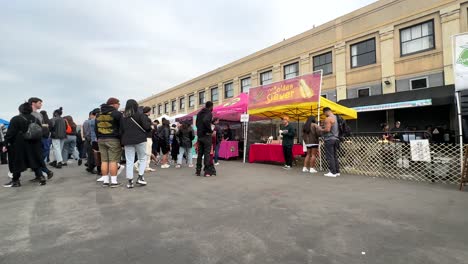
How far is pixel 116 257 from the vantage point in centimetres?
225

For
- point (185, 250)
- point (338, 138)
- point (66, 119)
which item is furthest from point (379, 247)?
point (66, 119)

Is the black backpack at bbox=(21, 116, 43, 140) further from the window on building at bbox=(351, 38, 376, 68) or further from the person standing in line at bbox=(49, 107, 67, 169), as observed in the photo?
the window on building at bbox=(351, 38, 376, 68)

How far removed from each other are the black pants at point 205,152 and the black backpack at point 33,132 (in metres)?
3.42

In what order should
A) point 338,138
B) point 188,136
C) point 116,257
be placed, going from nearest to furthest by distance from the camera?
1. point 116,257
2. point 338,138
3. point 188,136

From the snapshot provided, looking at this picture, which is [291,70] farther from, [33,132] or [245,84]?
[33,132]

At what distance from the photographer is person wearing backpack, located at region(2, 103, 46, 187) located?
526 cm

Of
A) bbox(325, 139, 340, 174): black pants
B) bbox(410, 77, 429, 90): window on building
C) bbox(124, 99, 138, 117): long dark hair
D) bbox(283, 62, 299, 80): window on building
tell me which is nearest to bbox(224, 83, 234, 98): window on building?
bbox(283, 62, 299, 80): window on building

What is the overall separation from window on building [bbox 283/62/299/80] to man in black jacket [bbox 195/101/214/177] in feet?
46.2

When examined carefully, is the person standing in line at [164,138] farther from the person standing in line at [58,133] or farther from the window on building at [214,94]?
the window on building at [214,94]

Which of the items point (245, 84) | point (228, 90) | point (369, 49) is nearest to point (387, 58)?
point (369, 49)

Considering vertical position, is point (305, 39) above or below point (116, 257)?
above

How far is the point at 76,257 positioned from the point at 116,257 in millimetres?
341

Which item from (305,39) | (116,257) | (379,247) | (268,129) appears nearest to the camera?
(116,257)

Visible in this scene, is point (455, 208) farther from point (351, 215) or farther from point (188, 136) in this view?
point (188, 136)
